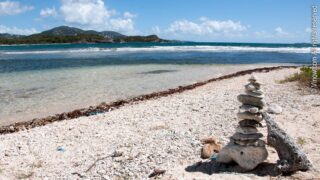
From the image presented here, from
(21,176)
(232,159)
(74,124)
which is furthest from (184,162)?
(74,124)

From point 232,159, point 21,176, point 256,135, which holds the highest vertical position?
point 256,135

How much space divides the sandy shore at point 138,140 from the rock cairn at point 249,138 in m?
0.39

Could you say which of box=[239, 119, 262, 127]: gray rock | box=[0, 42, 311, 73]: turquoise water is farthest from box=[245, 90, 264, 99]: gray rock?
box=[0, 42, 311, 73]: turquoise water

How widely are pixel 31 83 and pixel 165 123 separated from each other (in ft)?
44.6

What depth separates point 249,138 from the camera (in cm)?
727

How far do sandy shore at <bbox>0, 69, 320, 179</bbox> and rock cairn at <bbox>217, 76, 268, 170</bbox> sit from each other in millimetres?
389

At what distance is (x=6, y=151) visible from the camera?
984 cm

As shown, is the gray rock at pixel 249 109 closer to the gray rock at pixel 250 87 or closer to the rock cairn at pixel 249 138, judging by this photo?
the rock cairn at pixel 249 138

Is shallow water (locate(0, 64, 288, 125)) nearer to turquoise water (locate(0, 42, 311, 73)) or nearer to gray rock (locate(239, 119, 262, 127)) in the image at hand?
gray rock (locate(239, 119, 262, 127))

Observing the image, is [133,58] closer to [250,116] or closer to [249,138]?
[250,116]

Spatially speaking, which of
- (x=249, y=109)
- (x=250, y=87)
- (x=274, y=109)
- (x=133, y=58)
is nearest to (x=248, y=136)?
(x=249, y=109)

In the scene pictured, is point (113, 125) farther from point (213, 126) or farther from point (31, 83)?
point (31, 83)

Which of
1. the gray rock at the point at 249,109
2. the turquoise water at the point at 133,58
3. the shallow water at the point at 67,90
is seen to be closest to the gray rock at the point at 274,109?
the gray rock at the point at 249,109

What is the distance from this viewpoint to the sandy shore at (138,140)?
26.6 ft
